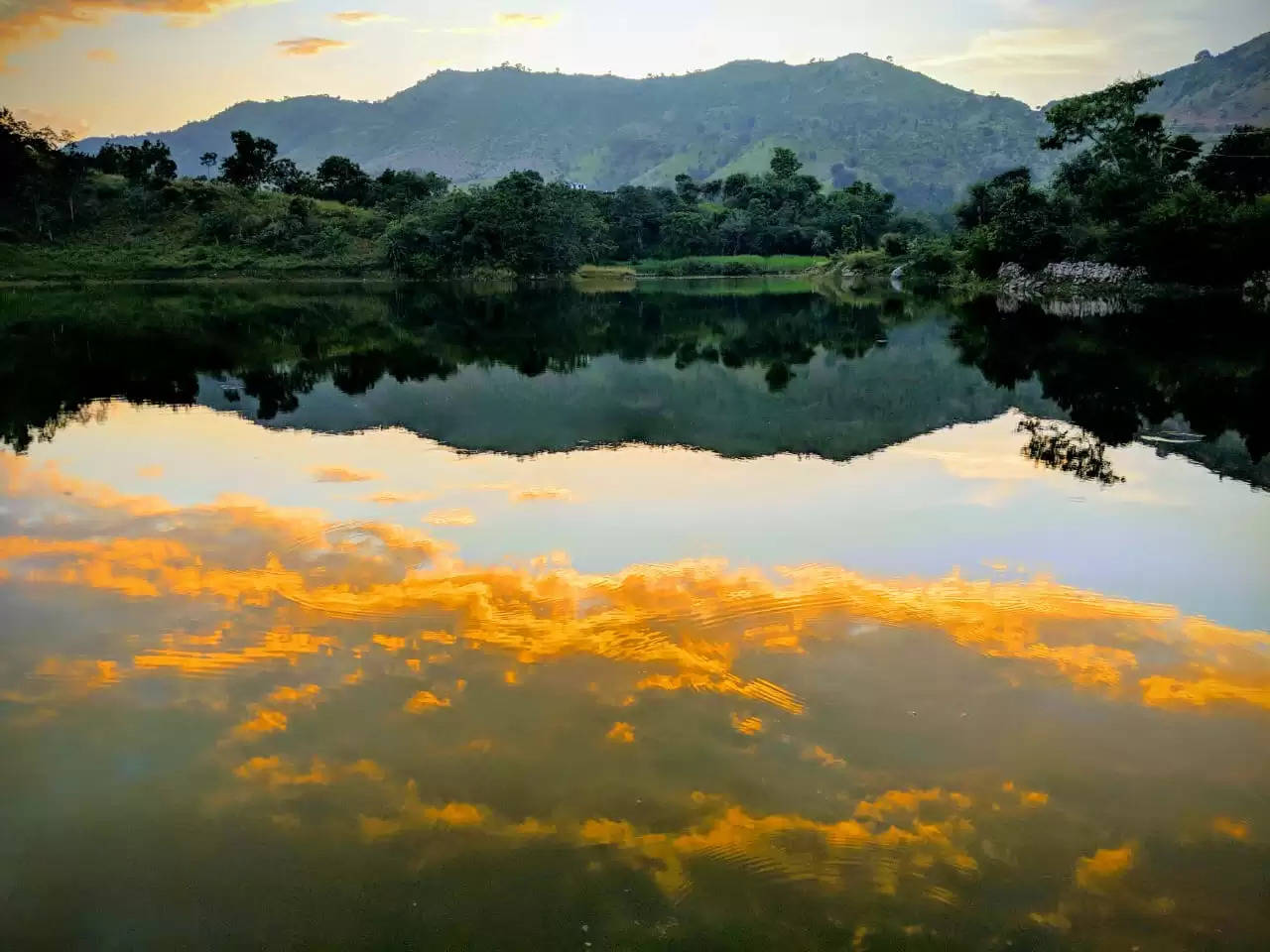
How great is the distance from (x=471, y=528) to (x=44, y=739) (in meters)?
5.01

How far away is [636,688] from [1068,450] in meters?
11.1

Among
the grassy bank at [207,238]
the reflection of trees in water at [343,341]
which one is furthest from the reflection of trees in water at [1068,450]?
the grassy bank at [207,238]

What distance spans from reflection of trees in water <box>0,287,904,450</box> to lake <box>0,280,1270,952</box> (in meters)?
6.20

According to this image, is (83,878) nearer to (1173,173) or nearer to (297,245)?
(1173,173)

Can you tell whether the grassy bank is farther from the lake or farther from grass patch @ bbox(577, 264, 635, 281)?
the lake

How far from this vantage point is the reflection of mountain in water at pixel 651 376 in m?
17.2

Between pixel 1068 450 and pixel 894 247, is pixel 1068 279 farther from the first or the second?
pixel 1068 450

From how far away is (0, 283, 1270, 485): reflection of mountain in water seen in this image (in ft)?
56.3

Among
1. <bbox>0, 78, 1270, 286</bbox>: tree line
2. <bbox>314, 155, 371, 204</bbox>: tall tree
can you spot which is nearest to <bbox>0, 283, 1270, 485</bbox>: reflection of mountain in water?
<bbox>0, 78, 1270, 286</bbox>: tree line

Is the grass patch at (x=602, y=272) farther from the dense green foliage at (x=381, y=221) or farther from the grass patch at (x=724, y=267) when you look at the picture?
the grass patch at (x=724, y=267)

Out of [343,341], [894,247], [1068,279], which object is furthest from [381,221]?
[343,341]

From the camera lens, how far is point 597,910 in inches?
177

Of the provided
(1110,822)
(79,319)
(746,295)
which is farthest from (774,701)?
(746,295)

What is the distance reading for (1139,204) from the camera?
51375 millimetres
